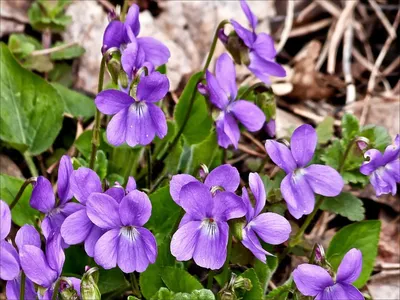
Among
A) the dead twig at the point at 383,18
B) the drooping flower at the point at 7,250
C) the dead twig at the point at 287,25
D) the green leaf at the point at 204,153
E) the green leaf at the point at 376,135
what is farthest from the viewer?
the dead twig at the point at 383,18

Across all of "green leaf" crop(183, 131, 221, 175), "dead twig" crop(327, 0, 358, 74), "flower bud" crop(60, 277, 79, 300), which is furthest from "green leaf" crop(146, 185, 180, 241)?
"dead twig" crop(327, 0, 358, 74)

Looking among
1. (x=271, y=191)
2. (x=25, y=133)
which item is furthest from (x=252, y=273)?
(x=25, y=133)

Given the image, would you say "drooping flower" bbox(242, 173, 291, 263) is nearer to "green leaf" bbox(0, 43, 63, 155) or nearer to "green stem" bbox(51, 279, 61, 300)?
"green stem" bbox(51, 279, 61, 300)

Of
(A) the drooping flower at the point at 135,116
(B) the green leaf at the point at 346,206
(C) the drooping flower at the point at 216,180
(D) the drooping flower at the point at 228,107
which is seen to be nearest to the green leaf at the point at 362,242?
(B) the green leaf at the point at 346,206

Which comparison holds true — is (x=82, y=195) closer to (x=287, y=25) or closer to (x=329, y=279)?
(x=329, y=279)

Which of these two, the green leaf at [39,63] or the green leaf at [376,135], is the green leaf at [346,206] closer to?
the green leaf at [376,135]

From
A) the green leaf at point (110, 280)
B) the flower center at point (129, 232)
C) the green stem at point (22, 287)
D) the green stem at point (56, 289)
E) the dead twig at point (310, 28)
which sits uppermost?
the dead twig at point (310, 28)
